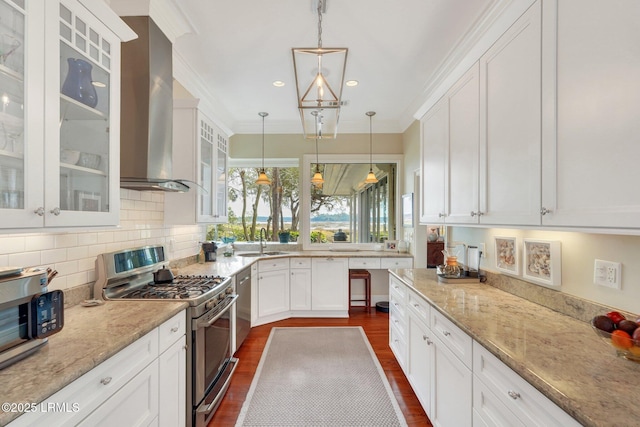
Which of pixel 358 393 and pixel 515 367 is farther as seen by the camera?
pixel 358 393

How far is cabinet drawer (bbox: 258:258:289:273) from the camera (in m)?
3.86

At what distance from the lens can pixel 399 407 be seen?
7.28 feet

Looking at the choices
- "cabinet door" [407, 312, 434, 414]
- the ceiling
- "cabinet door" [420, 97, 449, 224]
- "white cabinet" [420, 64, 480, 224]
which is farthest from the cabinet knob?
the ceiling

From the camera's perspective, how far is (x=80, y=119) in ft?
4.45

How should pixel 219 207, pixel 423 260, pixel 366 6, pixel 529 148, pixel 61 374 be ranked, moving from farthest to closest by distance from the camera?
pixel 423 260, pixel 219 207, pixel 366 6, pixel 529 148, pixel 61 374

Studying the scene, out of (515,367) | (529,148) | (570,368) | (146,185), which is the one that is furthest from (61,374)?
(529,148)

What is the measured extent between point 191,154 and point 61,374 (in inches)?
82.4

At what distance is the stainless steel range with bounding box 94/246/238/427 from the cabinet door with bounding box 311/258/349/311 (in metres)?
1.85

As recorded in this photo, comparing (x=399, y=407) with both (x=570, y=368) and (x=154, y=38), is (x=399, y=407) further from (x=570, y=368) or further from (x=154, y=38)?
(x=154, y=38)

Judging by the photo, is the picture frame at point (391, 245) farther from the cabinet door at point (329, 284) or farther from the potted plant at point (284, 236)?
the potted plant at point (284, 236)

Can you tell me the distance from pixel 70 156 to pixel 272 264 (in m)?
2.88

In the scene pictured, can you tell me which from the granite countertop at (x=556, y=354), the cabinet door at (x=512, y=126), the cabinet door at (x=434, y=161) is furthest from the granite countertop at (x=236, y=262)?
the cabinet door at (x=512, y=126)

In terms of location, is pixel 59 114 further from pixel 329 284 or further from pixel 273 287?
pixel 329 284

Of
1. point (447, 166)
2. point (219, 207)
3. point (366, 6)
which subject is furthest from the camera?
point (219, 207)
